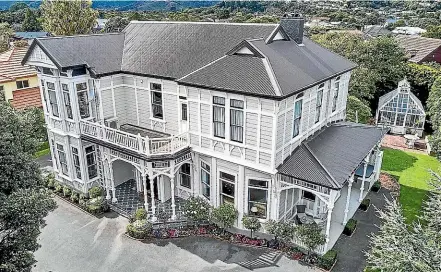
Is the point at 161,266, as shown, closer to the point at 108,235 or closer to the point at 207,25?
the point at 108,235

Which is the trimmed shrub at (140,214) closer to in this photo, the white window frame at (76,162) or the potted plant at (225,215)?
the potted plant at (225,215)

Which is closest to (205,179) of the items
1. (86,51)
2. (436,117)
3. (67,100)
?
(67,100)

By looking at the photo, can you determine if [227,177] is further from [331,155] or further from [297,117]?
[331,155]

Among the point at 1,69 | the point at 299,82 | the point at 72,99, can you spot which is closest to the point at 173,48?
the point at 72,99

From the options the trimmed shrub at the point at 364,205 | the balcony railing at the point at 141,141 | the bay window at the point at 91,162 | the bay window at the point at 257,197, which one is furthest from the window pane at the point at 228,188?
the bay window at the point at 91,162

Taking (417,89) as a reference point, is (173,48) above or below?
above

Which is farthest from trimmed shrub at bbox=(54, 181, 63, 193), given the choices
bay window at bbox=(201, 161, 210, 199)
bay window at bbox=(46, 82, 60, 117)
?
bay window at bbox=(201, 161, 210, 199)
